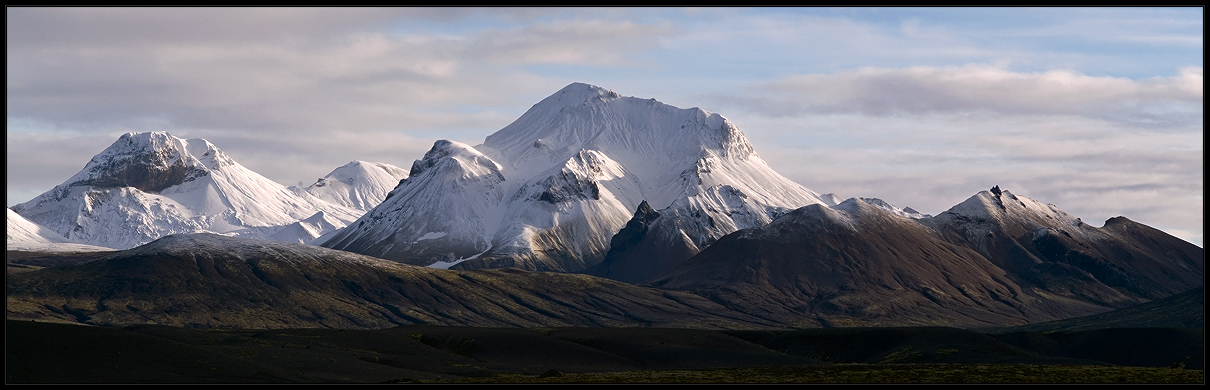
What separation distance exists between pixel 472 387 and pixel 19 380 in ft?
157

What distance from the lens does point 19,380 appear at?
129000 mm

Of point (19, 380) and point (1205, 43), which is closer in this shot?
point (1205, 43)

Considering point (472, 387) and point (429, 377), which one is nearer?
point (472, 387)

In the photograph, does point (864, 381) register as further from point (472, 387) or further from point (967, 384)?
point (472, 387)

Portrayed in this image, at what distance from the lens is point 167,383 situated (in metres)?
136

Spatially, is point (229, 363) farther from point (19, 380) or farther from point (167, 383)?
point (19, 380)

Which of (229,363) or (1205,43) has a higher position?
(1205,43)

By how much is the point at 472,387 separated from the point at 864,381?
44596 millimetres
